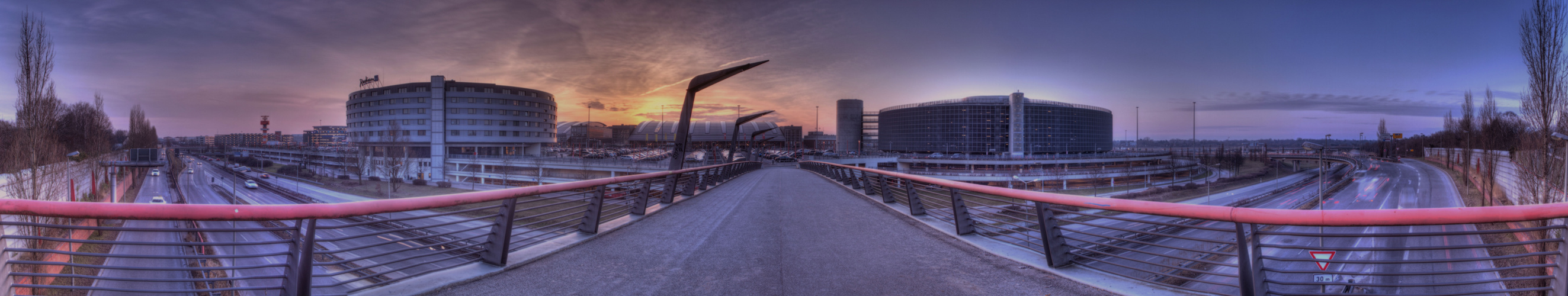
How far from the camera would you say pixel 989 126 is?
4294 inches

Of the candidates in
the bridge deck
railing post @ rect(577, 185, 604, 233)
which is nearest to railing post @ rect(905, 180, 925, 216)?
the bridge deck

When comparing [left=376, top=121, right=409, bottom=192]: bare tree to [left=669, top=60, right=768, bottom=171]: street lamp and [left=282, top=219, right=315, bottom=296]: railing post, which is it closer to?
[left=669, top=60, right=768, bottom=171]: street lamp

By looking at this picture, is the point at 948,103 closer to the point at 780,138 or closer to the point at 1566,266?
the point at 780,138

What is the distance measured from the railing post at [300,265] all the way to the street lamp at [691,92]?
10.9m

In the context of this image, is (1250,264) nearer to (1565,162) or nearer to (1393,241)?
(1565,162)

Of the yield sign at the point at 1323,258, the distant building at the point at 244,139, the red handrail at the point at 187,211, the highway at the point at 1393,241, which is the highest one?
the distant building at the point at 244,139

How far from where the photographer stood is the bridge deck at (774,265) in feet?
13.9

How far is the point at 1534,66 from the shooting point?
18531 mm

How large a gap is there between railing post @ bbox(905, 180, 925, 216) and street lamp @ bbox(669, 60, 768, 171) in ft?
24.2

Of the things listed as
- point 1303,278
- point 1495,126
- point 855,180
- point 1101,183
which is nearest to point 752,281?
point 855,180

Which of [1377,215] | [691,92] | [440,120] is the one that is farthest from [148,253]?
[440,120]

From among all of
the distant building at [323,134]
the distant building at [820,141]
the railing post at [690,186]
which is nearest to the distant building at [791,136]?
the distant building at [820,141]

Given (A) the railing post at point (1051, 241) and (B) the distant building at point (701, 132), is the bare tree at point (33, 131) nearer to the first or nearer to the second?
(A) the railing post at point (1051, 241)

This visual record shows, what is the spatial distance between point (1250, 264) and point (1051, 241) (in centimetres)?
133
